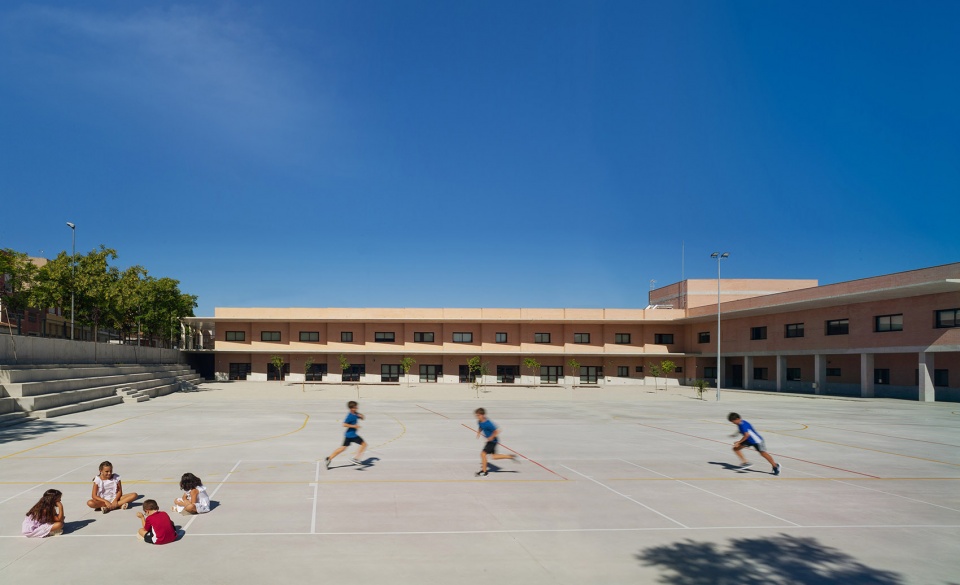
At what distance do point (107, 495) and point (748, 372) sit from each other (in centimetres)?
6717

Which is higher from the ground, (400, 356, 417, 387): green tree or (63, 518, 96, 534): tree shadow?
(63, 518, 96, 534): tree shadow

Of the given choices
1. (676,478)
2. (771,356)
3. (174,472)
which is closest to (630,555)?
(676,478)

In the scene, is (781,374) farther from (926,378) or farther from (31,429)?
(31,429)

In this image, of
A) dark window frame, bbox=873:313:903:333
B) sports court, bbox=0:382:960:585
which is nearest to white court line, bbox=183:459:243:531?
sports court, bbox=0:382:960:585

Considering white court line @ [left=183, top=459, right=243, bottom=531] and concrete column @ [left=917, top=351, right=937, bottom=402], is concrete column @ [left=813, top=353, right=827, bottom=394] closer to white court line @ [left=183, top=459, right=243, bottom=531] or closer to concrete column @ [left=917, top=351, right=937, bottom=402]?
concrete column @ [left=917, top=351, right=937, bottom=402]

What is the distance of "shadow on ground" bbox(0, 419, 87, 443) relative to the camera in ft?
71.2

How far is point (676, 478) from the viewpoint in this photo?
1579cm

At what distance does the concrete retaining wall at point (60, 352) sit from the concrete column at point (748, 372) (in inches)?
2343

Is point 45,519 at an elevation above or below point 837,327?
below

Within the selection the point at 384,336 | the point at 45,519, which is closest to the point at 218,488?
the point at 45,519

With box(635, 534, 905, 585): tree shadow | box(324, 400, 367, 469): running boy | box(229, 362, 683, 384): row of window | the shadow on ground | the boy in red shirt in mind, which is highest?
box(324, 400, 367, 469): running boy

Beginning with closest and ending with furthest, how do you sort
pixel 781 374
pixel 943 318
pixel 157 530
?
pixel 157 530 < pixel 943 318 < pixel 781 374

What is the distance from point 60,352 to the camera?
36875mm

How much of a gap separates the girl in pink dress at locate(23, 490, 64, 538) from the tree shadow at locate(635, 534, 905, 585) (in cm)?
929
